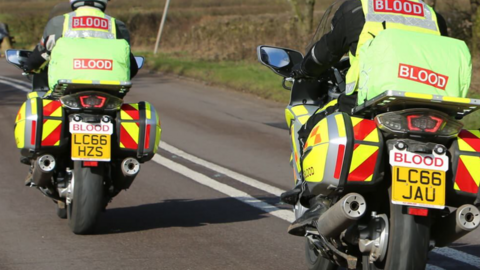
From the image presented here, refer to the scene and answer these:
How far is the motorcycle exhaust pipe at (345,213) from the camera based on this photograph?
4793mm

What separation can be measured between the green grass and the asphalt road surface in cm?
425

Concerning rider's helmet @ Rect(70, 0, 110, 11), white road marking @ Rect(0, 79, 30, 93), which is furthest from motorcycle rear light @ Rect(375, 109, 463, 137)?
white road marking @ Rect(0, 79, 30, 93)

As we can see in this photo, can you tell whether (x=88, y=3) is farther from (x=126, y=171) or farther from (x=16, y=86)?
(x=16, y=86)

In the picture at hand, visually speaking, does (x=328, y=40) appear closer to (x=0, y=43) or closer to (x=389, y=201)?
(x=389, y=201)

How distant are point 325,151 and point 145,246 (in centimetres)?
236

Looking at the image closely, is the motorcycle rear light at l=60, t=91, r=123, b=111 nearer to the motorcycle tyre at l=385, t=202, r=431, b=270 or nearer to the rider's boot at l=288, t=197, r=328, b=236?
the rider's boot at l=288, t=197, r=328, b=236

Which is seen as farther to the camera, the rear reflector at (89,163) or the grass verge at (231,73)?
the grass verge at (231,73)

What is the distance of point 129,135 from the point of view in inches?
283

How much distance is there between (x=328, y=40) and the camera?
219 inches

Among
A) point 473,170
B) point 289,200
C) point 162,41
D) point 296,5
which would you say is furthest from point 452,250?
point 162,41

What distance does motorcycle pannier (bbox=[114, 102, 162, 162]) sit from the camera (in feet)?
23.5

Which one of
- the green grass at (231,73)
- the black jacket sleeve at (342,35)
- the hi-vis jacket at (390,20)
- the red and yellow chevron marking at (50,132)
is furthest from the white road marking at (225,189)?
the green grass at (231,73)

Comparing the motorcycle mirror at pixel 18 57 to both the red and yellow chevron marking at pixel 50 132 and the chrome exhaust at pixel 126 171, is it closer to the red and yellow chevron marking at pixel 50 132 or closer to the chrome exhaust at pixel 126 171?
the red and yellow chevron marking at pixel 50 132

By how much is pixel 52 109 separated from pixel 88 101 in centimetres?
28
